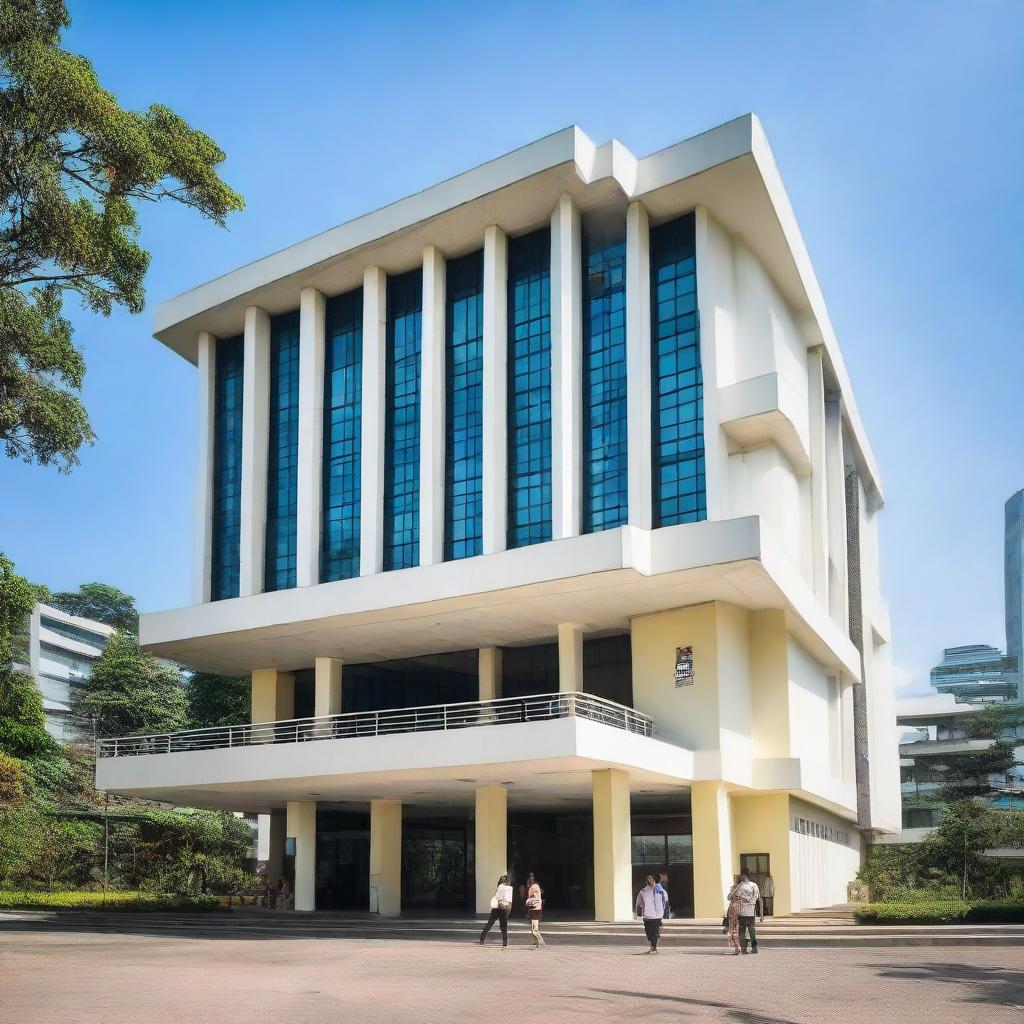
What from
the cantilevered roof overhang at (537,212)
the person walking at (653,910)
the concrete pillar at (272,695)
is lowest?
the person walking at (653,910)

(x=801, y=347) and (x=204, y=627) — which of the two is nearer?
(x=204, y=627)

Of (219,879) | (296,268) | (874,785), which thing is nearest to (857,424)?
(874,785)

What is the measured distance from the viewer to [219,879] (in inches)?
1726

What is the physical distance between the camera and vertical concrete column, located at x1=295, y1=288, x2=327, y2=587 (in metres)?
33.8

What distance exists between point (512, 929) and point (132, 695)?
4313 cm

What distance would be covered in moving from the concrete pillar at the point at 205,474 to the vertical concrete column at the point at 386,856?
27.6 feet

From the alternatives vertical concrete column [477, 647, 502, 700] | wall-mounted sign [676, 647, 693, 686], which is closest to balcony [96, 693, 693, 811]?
vertical concrete column [477, 647, 502, 700]

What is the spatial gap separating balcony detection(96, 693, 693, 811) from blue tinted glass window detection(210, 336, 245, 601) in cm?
524

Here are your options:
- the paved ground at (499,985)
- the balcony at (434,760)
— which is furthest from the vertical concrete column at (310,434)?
the paved ground at (499,985)

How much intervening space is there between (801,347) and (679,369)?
873cm

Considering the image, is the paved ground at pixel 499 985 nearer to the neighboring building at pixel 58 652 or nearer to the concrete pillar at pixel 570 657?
the concrete pillar at pixel 570 657

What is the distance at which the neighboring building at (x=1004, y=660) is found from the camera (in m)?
130

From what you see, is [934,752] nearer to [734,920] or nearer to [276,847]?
[276,847]

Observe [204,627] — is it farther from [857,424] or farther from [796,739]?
[857,424]
